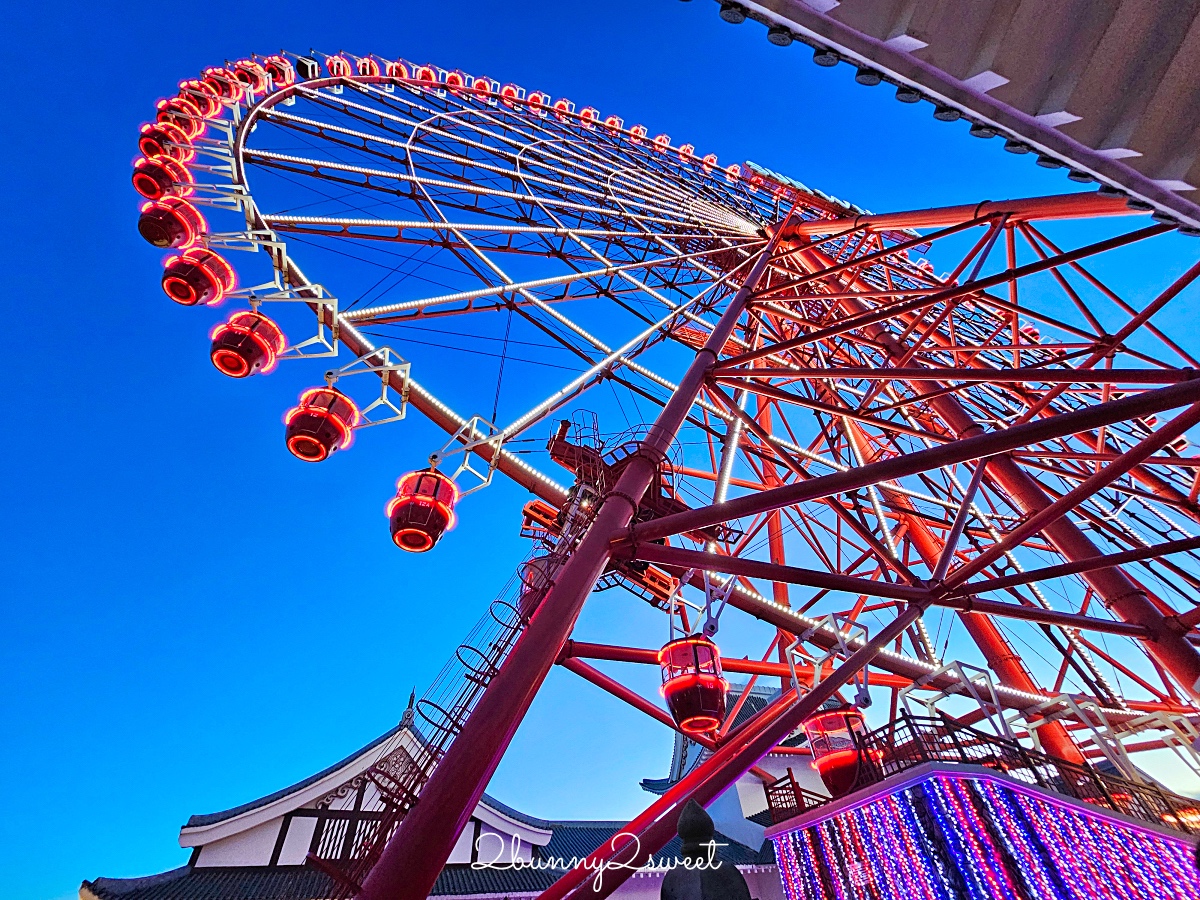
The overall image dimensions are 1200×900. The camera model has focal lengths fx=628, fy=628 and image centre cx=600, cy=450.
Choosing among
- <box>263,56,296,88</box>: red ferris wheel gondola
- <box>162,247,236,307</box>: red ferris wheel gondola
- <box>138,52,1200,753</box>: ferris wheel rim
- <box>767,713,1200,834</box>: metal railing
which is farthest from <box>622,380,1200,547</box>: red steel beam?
<box>263,56,296,88</box>: red ferris wheel gondola

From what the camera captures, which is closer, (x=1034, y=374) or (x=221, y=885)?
(x=1034, y=374)

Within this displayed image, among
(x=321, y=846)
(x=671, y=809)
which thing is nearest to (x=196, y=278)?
(x=321, y=846)

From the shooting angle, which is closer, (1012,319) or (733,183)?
(1012,319)

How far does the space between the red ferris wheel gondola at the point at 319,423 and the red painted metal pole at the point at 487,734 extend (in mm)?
3468

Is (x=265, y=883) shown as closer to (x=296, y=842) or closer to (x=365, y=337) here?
(x=296, y=842)

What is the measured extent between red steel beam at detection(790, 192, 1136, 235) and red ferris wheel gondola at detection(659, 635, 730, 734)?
261 inches

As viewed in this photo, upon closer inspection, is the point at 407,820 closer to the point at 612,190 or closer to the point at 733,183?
the point at 612,190

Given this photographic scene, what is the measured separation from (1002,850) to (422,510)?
25.4ft

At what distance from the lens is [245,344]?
7531mm

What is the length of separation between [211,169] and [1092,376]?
11.0 m

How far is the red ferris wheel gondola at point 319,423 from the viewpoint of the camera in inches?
286

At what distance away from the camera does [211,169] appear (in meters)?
8.77

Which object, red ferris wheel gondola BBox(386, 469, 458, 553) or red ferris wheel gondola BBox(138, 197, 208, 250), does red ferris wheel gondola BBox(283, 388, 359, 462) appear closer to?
red ferris wheel gondola BBox(386, 469, 458, 553)

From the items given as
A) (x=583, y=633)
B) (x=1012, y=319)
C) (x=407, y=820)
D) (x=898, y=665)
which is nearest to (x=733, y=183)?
(x=1012, y=319)
